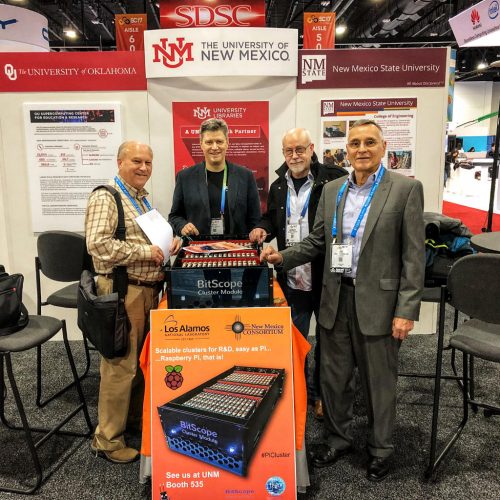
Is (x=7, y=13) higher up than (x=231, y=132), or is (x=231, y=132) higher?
(x=7, y=13)

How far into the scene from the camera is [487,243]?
102 inches

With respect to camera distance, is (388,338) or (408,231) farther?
(388,338)

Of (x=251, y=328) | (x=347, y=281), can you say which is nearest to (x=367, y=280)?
(x=347, y=281)

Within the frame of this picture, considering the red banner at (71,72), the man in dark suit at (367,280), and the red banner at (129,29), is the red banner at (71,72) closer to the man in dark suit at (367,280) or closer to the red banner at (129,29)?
the man in dark suit at (367,280)

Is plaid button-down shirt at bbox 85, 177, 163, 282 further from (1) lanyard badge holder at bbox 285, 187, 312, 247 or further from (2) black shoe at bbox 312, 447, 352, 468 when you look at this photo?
(2) black shoe at bbox 312, 447, 352, 468

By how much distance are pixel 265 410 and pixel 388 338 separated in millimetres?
→ 700

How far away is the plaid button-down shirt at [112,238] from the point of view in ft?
6.57

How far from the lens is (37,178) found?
3623mm

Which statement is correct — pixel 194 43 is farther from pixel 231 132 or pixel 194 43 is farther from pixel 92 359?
pixel 92 359

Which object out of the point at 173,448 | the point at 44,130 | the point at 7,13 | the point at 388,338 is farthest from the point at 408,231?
the point at 7,13

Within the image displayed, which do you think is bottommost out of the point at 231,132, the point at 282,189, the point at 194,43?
the point at 282,189

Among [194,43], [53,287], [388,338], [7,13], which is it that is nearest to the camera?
[388,338]

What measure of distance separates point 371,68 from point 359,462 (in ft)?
9.44

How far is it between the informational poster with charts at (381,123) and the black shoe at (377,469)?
2.36 m
